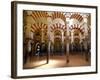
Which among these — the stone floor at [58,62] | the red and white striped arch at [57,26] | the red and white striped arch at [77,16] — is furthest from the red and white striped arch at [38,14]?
the stone floor at [58,62]

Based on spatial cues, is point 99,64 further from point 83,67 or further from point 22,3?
point 22,3

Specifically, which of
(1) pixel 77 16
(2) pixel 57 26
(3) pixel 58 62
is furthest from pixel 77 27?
(3) pixel 58 62

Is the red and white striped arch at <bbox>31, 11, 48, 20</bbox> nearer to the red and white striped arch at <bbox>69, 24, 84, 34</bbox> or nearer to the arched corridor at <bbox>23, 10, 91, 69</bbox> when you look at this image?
the arched corridor at <bbox>23, 10, 91, 69</bbox>

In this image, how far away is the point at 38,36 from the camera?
238cm

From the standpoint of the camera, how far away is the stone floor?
7.73ft

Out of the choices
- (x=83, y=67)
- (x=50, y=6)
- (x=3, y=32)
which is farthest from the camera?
(x=83, y=67)

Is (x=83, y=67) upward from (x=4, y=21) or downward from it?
downward

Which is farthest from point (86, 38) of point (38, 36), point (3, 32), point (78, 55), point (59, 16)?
point (3, 32)

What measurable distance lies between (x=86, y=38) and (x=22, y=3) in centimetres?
80

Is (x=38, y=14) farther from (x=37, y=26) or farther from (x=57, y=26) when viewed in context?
(x=57, y=26)

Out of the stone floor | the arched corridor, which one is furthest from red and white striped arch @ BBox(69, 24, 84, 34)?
the stone floor

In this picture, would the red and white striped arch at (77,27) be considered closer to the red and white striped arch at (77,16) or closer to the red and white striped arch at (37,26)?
the red and white striped arch at (77,16)

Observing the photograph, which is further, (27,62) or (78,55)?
(78,55)

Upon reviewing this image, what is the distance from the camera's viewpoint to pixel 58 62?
2.46 meters
